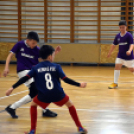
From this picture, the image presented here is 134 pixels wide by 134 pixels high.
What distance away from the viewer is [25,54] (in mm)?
3391

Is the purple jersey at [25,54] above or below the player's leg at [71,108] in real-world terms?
above

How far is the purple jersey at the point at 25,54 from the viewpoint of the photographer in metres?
3.38

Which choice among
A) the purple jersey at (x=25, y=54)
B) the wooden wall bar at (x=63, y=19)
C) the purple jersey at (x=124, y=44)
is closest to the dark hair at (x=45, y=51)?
the purple jersey at (x=25, y=54)

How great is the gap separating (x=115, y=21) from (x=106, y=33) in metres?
0.58

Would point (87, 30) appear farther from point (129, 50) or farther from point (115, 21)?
point (129, 50)

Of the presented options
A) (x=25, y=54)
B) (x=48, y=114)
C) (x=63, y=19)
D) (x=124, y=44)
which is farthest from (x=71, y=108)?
(x=63, y=19)

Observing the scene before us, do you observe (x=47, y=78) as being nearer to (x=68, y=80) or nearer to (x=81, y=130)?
(x=68, y=80)

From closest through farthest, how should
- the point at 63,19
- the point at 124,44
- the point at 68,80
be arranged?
1. the point at 68,80
2. the point at 124,44
3. the point at 63,19

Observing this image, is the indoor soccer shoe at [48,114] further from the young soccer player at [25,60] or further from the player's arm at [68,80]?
the player's arm at [68,80]

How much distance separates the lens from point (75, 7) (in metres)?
10.5

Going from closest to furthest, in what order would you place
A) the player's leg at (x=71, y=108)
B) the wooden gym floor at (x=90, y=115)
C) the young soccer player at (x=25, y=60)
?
the player's leg at (x=71, y=108) → the wooden gym floor at (x=90, y=115) → the young soccer player at (x=25, y=60)

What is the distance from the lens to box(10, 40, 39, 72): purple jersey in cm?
338

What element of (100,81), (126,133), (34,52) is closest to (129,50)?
(100,81)

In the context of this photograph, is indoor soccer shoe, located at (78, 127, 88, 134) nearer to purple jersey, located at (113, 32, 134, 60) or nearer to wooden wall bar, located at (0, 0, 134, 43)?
purple jersey, located at (113, 32, 134, 60)
